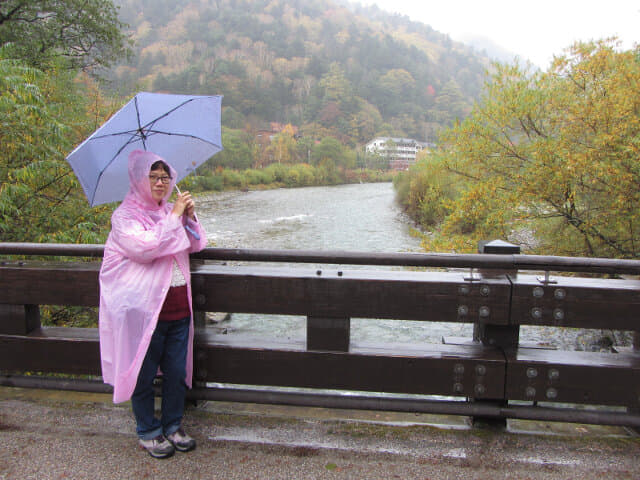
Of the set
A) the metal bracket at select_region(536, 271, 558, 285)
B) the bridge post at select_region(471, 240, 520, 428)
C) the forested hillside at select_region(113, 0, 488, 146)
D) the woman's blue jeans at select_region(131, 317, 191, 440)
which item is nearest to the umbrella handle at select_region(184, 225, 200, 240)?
the woman's blue jeans at select_region(131, 317, 191, 440)

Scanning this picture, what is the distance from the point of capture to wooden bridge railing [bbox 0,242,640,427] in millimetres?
2592

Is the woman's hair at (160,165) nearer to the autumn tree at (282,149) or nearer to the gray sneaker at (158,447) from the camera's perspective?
the gray sneaker at (158,447)

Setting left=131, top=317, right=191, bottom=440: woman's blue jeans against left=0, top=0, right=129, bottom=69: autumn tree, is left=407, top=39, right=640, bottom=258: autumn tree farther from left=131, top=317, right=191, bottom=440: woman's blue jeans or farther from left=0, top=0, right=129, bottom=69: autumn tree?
left=0, top=0, right=129, bottom=69: autumn tree

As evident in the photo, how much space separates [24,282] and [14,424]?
839 millimetres

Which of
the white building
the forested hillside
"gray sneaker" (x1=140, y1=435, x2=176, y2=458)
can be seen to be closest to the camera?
"gray sneaker" (x1=140, y1=435, x2=176, y2=458)

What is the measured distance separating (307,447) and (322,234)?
2287cm

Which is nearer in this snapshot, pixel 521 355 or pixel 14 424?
pixel 521 355

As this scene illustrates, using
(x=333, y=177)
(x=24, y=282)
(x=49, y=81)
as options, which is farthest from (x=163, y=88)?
(x=24, y=282)

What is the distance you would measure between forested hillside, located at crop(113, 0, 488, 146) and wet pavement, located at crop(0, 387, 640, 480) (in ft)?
255

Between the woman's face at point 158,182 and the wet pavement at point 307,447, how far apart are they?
1360mm

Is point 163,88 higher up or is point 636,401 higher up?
point 163,88

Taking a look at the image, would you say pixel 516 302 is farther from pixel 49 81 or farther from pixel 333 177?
pixel 333 177

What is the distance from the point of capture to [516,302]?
2.62m

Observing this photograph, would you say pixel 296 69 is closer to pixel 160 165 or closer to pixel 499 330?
pixel 160 165
